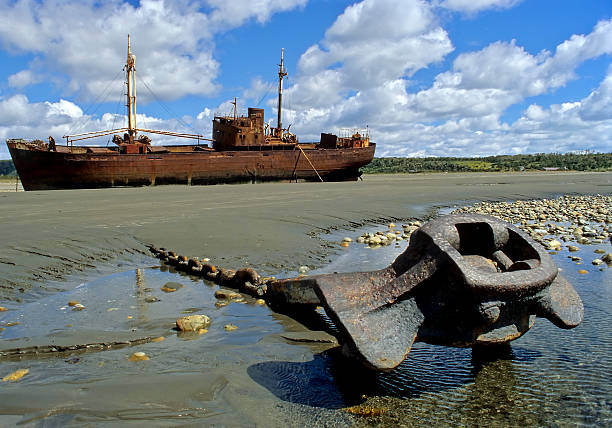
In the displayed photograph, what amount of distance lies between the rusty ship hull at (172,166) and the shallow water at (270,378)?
84.9 ft

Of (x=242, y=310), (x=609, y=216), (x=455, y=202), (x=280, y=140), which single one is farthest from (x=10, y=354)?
(x=280, y=140)

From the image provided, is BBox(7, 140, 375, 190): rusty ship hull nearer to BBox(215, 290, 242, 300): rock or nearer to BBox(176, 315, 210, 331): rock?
BBox(215, 290, 242, 300): rock

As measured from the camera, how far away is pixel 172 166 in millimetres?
29594

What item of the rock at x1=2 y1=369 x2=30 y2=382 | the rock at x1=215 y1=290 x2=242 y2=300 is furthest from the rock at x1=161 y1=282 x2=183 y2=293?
the rock at x1=2 y1=369 x2=30 y2=382

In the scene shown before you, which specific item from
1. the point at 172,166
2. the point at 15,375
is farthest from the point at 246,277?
the point at 172,166

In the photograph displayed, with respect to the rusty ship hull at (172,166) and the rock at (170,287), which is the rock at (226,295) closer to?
the rock at (170,287)

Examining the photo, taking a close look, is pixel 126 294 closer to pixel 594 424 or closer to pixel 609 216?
pixel 594 424

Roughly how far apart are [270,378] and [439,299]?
1.20 meters

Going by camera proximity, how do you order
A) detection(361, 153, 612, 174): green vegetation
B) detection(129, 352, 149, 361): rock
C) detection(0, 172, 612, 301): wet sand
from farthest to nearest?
detection(361, 153, 612, 174): green vegetation, detection(0, 172, 612, 301): wet sand, detection(129, 352, 149, 361): rock

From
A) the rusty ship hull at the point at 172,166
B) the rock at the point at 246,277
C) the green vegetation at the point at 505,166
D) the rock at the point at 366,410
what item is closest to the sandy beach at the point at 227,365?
the rock at the point at 366,410

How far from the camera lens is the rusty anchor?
256 cm

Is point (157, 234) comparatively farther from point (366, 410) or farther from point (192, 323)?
point (366, 410)

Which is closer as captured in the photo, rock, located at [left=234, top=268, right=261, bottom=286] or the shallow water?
→ the shallow water

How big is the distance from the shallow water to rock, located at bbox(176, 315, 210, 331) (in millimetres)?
91
